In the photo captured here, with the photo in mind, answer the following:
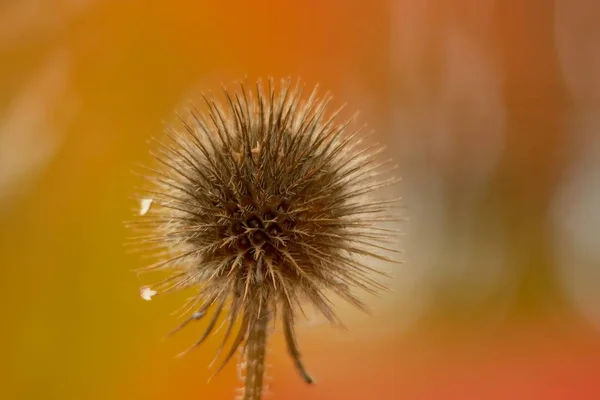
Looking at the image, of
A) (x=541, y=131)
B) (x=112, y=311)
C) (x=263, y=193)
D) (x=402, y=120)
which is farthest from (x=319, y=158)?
(x=541, y=131)

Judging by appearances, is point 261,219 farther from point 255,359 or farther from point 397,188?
point 397,188

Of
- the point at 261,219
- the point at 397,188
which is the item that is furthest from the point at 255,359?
the point at 397,188

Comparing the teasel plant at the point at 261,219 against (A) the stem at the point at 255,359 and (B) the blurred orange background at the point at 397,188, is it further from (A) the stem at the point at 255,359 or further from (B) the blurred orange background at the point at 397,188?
(B) the blurred orange background at the point at 397,188

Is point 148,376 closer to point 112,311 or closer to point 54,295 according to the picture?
point 112,311

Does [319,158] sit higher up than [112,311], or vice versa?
[319,158]

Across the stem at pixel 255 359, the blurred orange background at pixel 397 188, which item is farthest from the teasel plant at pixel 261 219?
the blurred orange background at pixel 397 188
